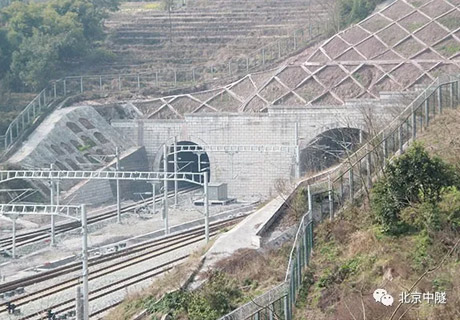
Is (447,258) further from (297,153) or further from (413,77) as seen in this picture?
(413,77)

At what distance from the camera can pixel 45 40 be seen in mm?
50750

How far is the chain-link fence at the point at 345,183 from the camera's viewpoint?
1775 cm

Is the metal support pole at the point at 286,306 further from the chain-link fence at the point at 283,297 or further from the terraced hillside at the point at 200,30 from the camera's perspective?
the terraced hillside at the point at 200,30

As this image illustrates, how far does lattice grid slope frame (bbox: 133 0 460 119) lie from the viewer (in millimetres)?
42156

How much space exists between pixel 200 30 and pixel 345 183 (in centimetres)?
3575

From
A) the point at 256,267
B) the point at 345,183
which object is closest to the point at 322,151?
the point at 345,183

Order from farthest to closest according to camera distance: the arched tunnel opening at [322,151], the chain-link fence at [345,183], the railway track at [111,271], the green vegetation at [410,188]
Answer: the arched tunnel opening at [322,151], the railway track at [111,271], the green vegetation at [410,188], the chain-link fence at [345,183]

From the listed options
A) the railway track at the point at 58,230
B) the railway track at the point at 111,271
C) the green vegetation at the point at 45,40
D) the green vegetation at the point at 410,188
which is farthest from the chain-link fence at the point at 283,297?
the green vegetation at the point at 45,40

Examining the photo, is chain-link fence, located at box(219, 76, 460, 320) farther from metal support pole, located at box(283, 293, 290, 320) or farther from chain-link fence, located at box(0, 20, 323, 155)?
chain-link fence, located at box(0, 20, 323, 155)

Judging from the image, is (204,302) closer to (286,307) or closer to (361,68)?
(286,307)

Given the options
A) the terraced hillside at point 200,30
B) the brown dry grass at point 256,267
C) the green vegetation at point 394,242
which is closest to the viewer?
the green vegetation at point 394,242

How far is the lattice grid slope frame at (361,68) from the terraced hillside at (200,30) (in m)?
7.96

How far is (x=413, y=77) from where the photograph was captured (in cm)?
4175

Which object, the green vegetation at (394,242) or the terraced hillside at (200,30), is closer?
the green vegetation at (394,242)
